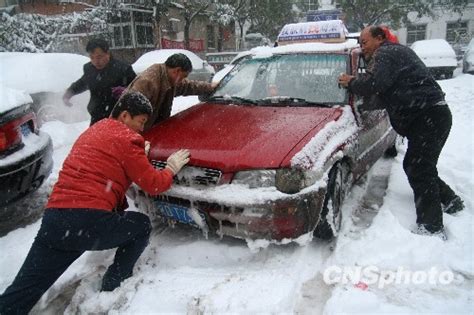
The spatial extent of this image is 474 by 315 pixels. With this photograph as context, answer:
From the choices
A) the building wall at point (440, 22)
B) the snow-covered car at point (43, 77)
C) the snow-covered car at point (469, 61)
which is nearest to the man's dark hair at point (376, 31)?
the snow-covered car at point (43, 77)

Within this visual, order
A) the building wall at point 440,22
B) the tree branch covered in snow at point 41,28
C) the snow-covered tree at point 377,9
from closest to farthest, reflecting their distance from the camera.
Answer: the tree branch covered in snow at point 41,28
the snow-covered tree at point 377,9
the building wall at point 440,22

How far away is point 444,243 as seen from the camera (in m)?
3.29

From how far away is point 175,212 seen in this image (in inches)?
120

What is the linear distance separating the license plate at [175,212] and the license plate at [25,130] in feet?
5.47

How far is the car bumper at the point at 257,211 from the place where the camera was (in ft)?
9.04

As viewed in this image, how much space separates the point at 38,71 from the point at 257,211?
566 centimetres

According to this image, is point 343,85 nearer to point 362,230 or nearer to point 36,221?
point 362,230

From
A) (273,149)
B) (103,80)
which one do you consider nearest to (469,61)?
(103,80)

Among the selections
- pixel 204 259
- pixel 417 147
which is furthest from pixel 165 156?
pixel 417 147

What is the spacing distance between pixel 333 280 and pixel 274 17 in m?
25.6

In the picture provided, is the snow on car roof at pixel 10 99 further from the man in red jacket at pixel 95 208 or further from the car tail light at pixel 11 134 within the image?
the man in red jacket at pixel 95 208

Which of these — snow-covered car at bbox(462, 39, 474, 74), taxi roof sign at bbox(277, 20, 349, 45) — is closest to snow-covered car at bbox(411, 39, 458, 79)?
snow-covered car at bbox(462, 39, 474, 74)

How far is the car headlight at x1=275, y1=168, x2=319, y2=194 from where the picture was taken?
2.77m

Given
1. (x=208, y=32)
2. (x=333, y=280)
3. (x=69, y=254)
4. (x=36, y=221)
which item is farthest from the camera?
(x=208, y=32)
